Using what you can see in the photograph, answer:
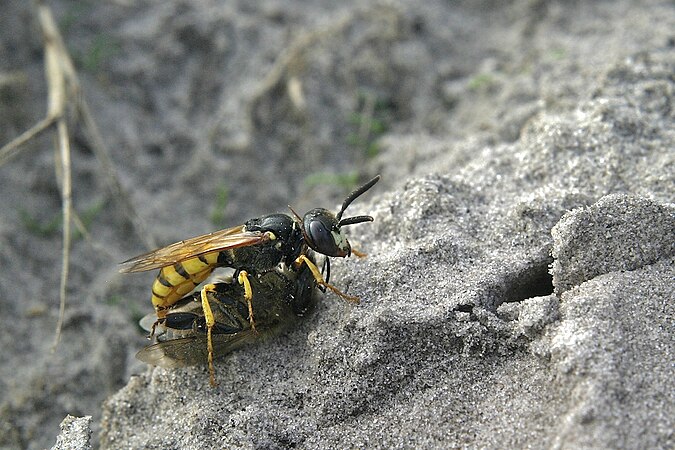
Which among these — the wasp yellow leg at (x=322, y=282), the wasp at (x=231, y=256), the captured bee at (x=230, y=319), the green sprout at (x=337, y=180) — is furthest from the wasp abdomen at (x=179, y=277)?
the green sprout at (x=337, y=180)

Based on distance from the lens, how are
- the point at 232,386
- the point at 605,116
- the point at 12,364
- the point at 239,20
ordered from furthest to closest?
the point at 239,20 < the point at 12,364 < the point at 605,116 < the point at 232,386

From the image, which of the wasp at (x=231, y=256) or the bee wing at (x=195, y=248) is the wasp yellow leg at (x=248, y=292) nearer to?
the wasp at (x=231, y=256)

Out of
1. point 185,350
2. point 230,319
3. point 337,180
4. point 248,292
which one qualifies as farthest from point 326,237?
point 337,180

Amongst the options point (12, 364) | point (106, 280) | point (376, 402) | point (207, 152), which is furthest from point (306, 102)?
point (376, 402)

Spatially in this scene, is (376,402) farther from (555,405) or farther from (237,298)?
(237,298)

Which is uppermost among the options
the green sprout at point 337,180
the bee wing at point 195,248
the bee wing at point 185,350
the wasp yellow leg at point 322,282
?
the bee wing at point 195,248

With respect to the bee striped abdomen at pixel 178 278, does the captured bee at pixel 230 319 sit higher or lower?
lower

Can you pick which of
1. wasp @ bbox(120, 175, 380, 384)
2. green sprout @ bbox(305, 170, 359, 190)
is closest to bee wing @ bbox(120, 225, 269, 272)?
wasp @ bbox(120, 175, 380, 384)
